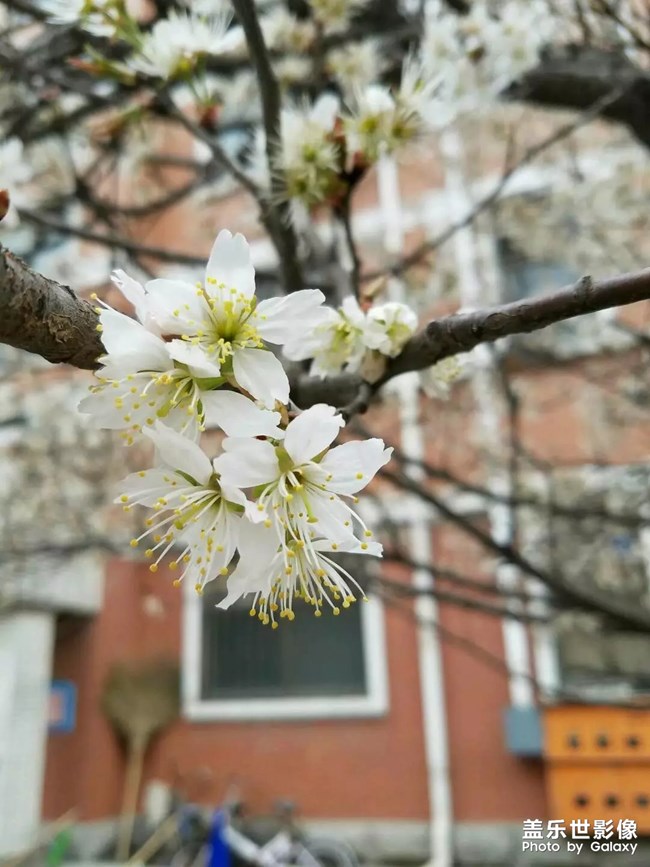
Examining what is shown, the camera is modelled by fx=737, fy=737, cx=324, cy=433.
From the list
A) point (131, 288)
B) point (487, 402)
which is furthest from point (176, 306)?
point (487, 402)

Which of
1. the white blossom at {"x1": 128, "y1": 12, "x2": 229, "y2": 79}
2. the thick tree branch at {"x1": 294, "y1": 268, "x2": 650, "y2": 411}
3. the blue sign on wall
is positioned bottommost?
the blue sign on wall

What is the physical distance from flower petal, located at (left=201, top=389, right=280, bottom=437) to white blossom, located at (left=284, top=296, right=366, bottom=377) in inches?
6.4

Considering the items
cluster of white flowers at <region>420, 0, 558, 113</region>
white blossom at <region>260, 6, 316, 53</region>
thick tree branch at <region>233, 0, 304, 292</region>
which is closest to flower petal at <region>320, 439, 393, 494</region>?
thick tree branch at <region>233, 0, 304, 292</region>

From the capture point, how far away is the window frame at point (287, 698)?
496 centimetres

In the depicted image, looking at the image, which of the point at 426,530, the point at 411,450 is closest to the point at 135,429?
the point at 411,450

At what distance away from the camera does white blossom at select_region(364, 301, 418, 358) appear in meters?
0.76

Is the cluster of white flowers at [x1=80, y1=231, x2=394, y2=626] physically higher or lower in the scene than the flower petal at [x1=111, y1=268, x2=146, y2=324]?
lower

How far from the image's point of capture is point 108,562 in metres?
5.68

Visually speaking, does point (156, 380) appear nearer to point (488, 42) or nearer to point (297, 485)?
point (297, 485)

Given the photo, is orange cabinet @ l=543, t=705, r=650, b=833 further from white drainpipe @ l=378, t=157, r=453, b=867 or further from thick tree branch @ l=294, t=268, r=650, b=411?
thick tree branch @ l=294, t=268, r=650, b=411

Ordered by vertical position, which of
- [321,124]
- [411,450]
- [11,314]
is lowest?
[11,314]

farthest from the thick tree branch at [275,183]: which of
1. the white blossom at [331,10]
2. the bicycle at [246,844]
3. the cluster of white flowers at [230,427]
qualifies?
the bicycle at [246,844]

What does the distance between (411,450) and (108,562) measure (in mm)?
2679

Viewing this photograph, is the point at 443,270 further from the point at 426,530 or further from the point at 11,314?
the point at 11,314
